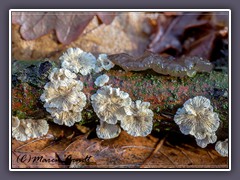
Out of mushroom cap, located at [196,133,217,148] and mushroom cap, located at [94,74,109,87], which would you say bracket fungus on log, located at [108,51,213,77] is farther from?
mushroom cap, located at [196,133,217,148]

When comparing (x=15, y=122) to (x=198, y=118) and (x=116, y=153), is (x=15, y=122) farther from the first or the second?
(x=198, y=118)

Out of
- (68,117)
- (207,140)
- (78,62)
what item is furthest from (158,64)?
(68,117)

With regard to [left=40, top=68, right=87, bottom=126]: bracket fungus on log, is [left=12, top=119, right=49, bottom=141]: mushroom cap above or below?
below

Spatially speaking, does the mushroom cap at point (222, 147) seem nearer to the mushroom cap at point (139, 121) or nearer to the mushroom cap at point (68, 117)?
the mushroom cap at point (139, 121)

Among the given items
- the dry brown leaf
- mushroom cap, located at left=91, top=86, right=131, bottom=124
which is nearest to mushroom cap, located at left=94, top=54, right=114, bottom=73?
mushroom cap, located at left=91, top=86, right=131, bottom=124

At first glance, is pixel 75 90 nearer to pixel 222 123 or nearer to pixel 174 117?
pixel 174 117

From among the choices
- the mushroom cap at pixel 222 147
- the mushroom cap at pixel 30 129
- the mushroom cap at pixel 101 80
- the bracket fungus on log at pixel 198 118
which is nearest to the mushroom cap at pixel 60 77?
the mushroom cap at pixel 101 80
